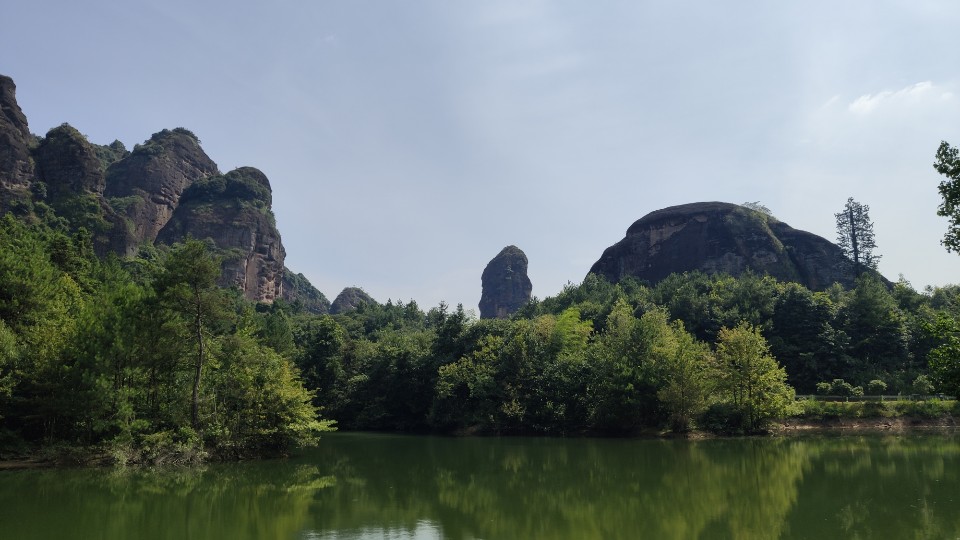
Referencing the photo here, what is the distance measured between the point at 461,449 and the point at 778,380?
1960 centimetres

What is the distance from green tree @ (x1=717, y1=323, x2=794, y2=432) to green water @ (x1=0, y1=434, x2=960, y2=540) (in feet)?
24.4

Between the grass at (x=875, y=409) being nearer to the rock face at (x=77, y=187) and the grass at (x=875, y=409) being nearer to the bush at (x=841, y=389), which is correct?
the bush at (x=841, y=389)

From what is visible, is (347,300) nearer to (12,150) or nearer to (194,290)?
(12,150)

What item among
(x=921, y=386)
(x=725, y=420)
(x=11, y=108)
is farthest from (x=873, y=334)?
(x=11, y=108)

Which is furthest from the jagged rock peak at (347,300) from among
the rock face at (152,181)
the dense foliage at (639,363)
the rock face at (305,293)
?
the dense foliage at (639,363)

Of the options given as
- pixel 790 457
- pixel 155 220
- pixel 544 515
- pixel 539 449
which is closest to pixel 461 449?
pixel 539 449

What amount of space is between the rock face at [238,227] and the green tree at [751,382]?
87574 millimetres

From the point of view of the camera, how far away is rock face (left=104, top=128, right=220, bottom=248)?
10450 centimetres

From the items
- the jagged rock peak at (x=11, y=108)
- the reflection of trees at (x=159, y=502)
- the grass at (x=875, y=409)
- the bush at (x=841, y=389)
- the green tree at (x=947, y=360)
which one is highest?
the jagged rock peak at (x=11, y=108)

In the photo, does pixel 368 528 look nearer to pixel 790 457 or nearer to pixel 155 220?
pixel 790 457

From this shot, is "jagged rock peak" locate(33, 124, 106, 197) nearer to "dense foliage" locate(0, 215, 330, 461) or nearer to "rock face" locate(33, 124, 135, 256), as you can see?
"rock face" locate(33, 124, 135, 256)

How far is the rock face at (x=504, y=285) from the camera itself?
156m

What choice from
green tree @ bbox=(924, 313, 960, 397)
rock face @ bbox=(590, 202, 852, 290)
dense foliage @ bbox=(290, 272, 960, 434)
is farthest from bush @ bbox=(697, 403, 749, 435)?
rock face @ bbox=(590, 202, 852, 290)

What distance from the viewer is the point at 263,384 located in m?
24.3
